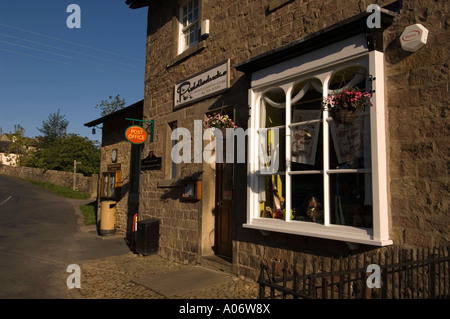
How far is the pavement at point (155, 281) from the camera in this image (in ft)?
17.8

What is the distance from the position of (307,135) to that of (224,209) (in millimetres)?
2811

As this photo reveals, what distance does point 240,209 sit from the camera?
6336 mm

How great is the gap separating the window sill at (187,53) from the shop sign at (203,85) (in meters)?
0.57

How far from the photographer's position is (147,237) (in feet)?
27.8

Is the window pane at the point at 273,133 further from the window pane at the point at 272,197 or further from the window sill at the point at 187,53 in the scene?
the window sill at the point at 187,53

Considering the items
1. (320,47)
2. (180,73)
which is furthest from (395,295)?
(180,73)

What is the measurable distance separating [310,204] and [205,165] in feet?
9.47

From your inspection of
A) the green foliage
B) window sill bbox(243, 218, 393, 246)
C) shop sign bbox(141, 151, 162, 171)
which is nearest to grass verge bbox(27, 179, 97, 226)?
Answer: the green foliage

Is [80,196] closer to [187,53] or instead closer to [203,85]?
[187,53]

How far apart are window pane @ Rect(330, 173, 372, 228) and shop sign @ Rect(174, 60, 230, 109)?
124 inches

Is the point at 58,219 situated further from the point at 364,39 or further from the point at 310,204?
the point at 364,39

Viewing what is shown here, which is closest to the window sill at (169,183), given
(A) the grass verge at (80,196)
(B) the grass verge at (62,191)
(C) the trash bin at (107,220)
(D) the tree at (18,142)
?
(C) the trash bin at (107,220)

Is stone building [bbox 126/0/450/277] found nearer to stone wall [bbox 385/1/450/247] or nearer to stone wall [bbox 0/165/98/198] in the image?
stone wall [bbox 385/1/450/247]

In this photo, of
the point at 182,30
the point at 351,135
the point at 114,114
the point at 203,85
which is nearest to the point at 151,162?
the point at 203,85
